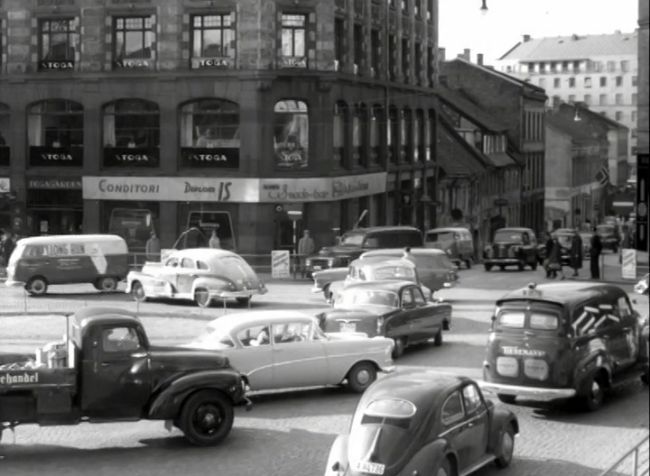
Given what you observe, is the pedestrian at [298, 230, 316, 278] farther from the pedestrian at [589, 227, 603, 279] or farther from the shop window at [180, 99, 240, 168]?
the pedestrian at [589, 227, 603, 279]

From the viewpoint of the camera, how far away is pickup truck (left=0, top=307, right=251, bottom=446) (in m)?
15.6

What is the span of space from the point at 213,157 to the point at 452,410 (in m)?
34.4

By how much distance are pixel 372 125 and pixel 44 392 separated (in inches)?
1596

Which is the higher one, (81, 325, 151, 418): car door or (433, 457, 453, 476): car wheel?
(81, 325, 151, 418): car door

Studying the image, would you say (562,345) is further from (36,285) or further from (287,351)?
(36,285)

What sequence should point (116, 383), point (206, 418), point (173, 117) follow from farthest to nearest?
1. point (173, 117)
2. point (206, 418)
3. point (116, 383)

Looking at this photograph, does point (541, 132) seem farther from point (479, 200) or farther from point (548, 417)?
point (548, 417)

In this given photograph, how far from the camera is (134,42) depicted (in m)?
48.1

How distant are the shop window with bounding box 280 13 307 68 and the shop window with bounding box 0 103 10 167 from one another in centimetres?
1162

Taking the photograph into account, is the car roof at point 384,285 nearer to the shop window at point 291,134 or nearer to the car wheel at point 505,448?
the car wheel at point 505,448

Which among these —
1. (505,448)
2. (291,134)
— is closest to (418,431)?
(505,448)

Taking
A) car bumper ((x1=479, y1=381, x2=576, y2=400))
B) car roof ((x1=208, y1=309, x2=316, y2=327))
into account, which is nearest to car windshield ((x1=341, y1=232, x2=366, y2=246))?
car roof ((x1=208, y1=309, x2=316, y2=327))

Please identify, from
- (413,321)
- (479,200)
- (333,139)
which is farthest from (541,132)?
(413,321)

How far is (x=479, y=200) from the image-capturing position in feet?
241
